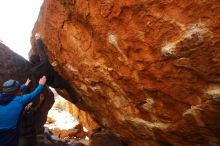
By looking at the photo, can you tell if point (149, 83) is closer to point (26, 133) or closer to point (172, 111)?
point (172, 111)

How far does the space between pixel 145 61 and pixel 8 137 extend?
3223 mm

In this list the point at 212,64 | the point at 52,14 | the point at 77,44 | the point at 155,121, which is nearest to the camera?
the point at 212,64

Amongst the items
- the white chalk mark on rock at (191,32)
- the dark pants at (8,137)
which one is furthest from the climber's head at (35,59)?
the white chalk mark on rock at (191,32)

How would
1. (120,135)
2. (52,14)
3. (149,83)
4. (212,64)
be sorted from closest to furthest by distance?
1. (212,64)
2. (149,83)
3. (52,14)
4. (120,135)

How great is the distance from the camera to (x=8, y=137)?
5.94m

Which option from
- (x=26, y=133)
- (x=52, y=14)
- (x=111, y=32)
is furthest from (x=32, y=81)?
(x=111, y=32)

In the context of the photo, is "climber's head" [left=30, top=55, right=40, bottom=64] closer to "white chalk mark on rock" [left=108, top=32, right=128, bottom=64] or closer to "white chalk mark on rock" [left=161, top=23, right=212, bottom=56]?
"white chalk mark on rock" [left=108, top=32, right=128, bottom=64]

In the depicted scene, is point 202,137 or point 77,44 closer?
point 202,137

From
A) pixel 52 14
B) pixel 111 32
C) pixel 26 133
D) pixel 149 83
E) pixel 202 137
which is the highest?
pixel 52 14

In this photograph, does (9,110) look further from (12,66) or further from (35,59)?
(12,66)

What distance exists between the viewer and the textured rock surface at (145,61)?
4.59m

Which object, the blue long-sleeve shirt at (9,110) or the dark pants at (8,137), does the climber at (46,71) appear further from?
the dark pants at (8,137)

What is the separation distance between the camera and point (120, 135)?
816 centimetres

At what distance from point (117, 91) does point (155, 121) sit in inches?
42.3
